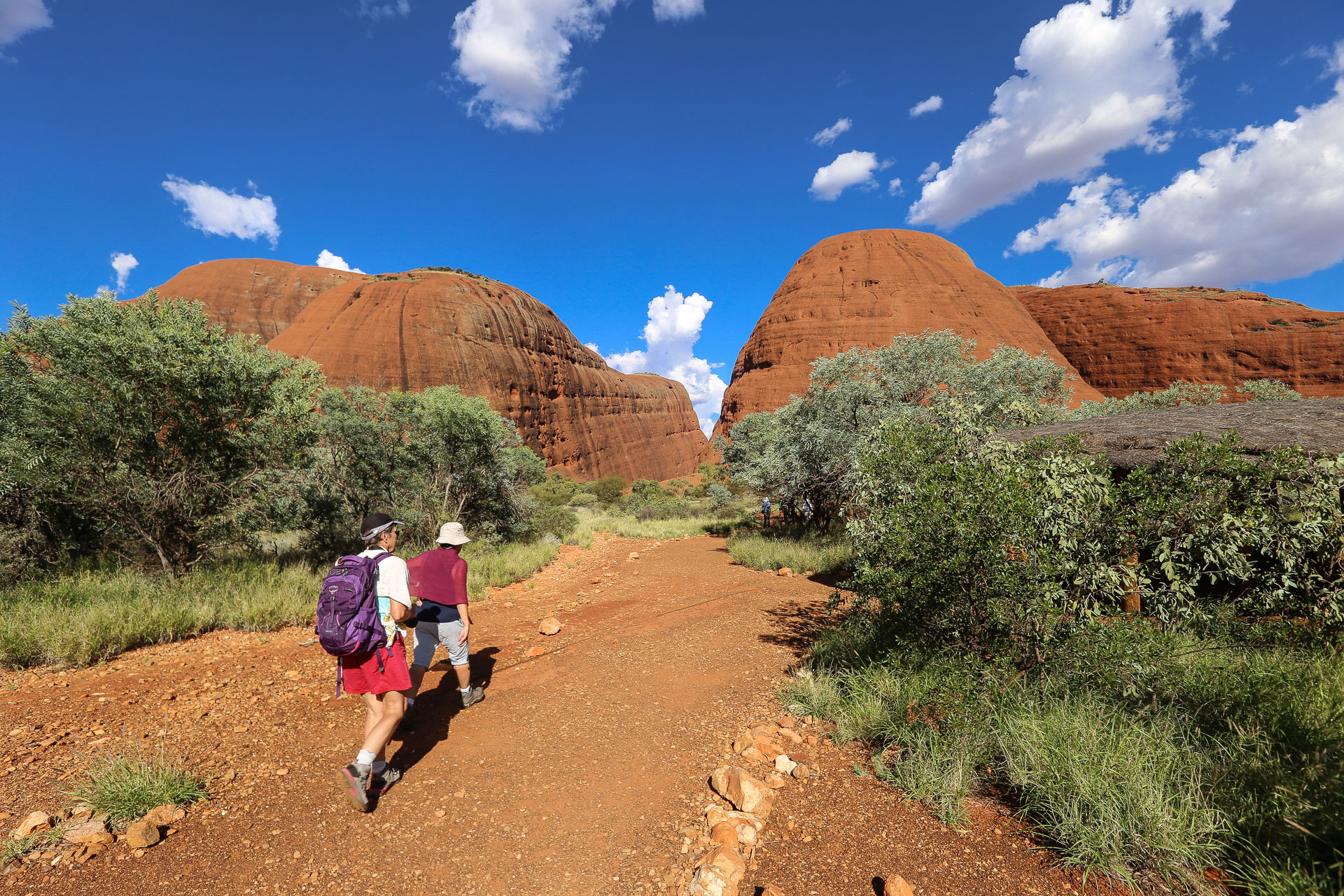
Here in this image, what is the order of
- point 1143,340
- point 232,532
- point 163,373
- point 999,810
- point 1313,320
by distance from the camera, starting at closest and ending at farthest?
1. point 999,810
2. point 163,373
3. point 232,532
4. point 1313,320
5. point 1143,340

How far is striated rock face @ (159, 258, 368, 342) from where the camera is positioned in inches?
1774

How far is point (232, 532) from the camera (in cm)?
823

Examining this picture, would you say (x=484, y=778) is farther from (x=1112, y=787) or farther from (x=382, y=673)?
(x=1112, y=787)

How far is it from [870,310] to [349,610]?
52352 mm

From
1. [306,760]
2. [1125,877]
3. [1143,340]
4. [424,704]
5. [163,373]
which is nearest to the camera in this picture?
[1125,877]

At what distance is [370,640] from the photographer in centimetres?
323

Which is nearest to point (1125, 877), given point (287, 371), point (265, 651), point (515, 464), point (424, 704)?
point (424, 704)

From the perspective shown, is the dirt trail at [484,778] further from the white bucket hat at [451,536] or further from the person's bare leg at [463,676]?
the white bucket hat at [451,536]

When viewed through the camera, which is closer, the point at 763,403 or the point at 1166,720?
the point at 1166,720

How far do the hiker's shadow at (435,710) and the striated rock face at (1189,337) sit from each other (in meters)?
60.0

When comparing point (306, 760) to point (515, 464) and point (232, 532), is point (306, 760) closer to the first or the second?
point (232, 532)

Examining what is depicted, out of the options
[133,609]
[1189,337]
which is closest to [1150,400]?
[1189,337]

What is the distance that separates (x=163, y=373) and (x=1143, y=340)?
6638 cm

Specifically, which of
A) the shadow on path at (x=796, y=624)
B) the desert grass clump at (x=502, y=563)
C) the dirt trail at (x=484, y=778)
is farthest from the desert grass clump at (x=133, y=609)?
the shadow on path at (x=796, y=624)
